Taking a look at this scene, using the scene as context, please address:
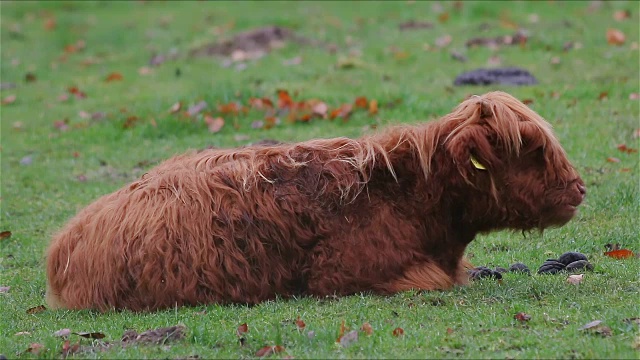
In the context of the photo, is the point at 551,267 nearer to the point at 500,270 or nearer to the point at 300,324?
the point at 500,270

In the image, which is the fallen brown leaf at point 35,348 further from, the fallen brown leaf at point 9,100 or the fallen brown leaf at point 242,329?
the fallen brown leaf at point 9,100

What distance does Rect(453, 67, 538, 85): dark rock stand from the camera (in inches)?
610

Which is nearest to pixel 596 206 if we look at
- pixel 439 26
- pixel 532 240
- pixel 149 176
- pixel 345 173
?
pixel 532 240

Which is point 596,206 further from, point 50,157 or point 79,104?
point 79,104

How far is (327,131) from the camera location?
45.4ft

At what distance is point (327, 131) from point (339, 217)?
681 centimetres

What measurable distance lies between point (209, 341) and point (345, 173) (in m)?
1.66

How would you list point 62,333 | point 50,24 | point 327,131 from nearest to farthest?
1. point 62,333
2. point 327,131
3. point 50,24

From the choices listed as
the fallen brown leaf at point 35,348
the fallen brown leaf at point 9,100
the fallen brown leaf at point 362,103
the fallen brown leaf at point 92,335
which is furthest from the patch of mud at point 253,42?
the fallen brown leaf at point 35,348

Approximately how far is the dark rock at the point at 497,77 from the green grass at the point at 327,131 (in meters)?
0.26

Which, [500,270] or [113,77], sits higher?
[500,270]

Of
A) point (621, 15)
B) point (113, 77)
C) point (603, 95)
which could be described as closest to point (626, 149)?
point (603, 95)

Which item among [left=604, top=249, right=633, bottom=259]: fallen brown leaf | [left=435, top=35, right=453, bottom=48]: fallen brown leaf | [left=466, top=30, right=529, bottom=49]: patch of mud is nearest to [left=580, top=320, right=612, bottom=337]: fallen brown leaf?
[left=604, top=249, right=633, bottom=259]: fallen brown leaf

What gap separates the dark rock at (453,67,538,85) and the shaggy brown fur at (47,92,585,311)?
27.8 feet
